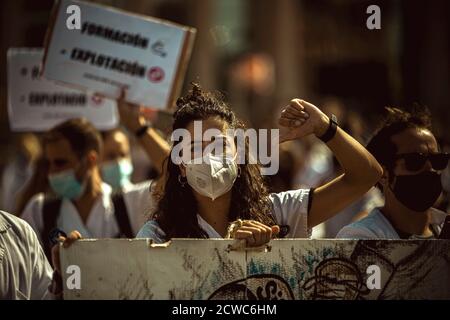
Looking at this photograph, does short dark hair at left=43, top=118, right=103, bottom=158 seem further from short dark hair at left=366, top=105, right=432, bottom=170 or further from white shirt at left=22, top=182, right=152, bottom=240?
short dark hair at left=366, top=105, right=432, bottom=170

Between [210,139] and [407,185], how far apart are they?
0.98 metres

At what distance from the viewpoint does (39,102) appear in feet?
23.1

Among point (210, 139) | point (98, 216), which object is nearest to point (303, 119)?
point (210, 139)

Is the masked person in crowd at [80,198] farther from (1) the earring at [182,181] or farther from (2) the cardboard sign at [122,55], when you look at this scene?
(1) the earring at [182,181]

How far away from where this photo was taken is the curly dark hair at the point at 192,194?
367cm

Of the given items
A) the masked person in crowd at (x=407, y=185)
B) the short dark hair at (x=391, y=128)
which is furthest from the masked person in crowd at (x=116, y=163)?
the masked person in crowd at (x=407, y=185)

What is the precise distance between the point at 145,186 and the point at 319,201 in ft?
6.78

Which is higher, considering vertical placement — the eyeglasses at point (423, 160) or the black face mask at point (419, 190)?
the eyeglasses at point (423, 160)

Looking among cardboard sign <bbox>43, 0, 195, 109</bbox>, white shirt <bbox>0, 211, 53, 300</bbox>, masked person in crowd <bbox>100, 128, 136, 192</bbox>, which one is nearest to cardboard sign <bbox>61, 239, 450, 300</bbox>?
white shirt <bbox>0, 211, 53, 300</bbox>

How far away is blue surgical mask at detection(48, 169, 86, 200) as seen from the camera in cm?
572

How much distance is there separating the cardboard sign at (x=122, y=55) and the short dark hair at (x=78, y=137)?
28 cm

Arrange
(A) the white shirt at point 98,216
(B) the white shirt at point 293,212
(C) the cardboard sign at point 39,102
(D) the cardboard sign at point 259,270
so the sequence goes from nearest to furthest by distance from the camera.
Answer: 1. (D) the cardboard sign at point 259,270
2. (B) the white shirt at point 293,212
3. (A) the white shirt at point 98,216
4. (C) the cardboard sign at point 39,102

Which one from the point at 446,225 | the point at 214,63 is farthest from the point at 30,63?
the point at 214,63

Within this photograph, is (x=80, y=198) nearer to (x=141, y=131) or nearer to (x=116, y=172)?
(x=141, y=131)
